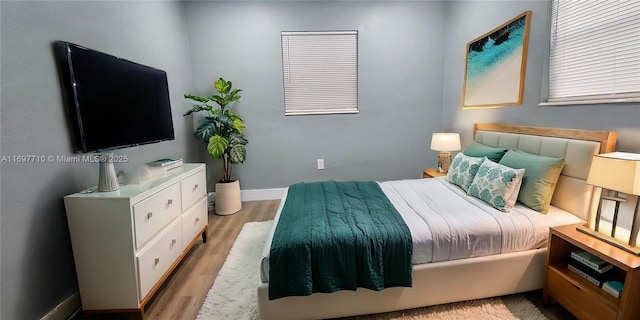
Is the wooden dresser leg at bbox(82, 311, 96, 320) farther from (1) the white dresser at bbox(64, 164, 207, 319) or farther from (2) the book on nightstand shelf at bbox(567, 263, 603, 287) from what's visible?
(2) the book on nightstand shelf at bbox(567, 263, 603, 287)

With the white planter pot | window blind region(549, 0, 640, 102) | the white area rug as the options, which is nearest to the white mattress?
the white area rug

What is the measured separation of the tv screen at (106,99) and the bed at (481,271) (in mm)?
1418

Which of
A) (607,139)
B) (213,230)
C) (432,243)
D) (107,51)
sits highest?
(107,51)

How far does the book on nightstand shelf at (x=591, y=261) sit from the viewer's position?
58.6 inches

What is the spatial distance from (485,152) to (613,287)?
1323 mm

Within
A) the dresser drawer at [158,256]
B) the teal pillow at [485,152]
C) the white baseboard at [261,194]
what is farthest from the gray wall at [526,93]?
the dresser drawer at [158,256]

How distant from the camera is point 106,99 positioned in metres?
1.89

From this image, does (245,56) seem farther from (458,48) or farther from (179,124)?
(458,48)

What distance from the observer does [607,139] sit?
1.68 m

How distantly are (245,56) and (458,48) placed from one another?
2.78 m

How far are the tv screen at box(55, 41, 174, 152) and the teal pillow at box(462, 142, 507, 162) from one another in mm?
3081

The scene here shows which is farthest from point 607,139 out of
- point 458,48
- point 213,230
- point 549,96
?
point 213,230

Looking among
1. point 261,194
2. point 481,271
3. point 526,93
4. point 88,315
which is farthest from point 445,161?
point 88,315

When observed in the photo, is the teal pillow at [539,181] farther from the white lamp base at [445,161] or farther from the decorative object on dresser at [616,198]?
the white lamp base at [445,161]
